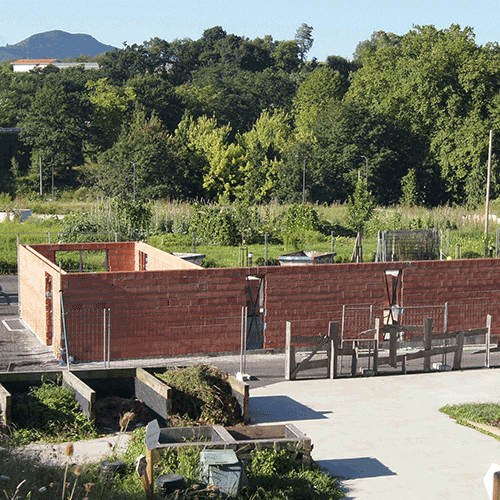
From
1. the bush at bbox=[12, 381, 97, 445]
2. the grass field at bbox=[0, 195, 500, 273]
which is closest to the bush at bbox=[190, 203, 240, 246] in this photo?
the grass field at bbox=[0, 195, 500, 273]

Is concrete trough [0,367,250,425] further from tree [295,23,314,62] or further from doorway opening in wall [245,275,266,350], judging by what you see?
tree [295,23,314,62]

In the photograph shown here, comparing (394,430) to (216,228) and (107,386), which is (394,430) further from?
(216,228)

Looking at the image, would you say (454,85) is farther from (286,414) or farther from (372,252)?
(286,414)

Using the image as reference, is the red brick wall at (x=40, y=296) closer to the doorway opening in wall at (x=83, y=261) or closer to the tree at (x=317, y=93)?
the doorway opening in wall at (x=83, y=261)

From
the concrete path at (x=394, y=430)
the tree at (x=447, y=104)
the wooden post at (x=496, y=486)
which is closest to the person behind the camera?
the wooden post at (x=496, y=486)

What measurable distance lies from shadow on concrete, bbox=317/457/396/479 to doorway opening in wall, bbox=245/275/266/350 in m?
7.94

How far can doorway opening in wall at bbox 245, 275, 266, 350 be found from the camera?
1894 centimetres

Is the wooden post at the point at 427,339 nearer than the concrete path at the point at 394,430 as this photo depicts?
No

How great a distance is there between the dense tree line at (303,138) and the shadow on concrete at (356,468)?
4895 centimetres

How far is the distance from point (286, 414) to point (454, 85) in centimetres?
6644

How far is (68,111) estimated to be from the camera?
279 ft

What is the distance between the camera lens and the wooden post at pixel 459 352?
55.8ft

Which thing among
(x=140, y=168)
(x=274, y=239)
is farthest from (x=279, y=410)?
(x=140, y=168)

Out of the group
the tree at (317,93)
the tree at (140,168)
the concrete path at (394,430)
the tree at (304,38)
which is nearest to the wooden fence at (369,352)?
the concrete path at (394,430)
